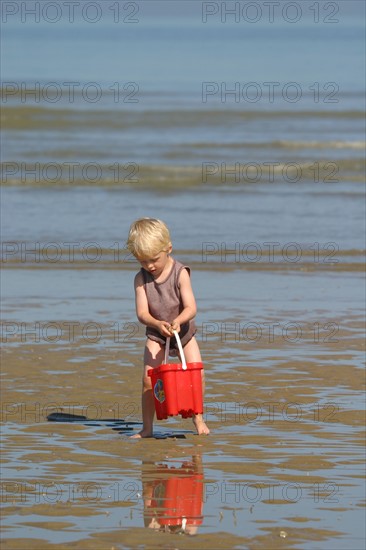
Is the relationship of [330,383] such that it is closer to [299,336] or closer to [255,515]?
[299,336]

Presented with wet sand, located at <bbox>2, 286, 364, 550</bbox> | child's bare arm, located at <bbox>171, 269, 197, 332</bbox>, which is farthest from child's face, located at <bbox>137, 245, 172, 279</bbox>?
wet sand, located at <bbox>2, 286, 364, 550</bbox>

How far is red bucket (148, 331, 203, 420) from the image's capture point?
5992 mm

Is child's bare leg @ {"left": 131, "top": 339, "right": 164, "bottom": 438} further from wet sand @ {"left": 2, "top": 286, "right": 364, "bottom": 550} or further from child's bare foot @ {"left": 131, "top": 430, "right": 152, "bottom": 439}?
wet sand @ {"left": 2, "top": 286, "right": 364, "bottom": 550}

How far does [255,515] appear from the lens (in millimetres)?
4984

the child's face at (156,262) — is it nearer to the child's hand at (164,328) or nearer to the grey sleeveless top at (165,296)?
the grey sleeveless top at (165,296)

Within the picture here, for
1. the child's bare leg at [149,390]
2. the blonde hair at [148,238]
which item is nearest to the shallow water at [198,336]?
the child's bare leg at [149,390]

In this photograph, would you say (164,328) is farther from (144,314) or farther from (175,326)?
(144,314)

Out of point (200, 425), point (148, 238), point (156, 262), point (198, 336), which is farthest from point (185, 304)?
point (198, 336)

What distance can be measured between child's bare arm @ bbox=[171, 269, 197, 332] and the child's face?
119 mm

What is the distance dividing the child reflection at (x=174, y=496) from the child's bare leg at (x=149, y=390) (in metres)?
0.51

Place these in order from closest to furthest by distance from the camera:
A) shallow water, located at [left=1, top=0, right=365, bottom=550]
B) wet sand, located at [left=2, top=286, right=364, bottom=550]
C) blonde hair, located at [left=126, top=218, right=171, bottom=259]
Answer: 1. wet sand, located at [left=2, top=286, right=364, bottom=550]
2. shallow water, located at [left=1, top=0, right=365, bottom=550]
3. blonde hair, located at [left=126, top=218, right=171, bottom=259]

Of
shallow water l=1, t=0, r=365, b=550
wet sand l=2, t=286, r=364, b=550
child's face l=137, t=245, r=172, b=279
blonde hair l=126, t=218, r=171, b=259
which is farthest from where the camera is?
child's face l=137, t=245, r=172, b=279

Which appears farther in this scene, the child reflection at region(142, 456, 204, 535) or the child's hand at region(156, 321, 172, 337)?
the child's hand at region(156, 321, 172, 337)

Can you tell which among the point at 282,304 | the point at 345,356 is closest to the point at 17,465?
the point at 345,356
